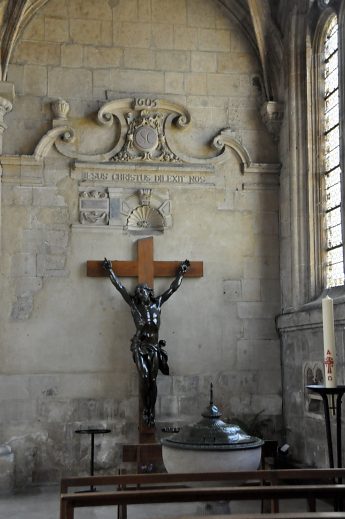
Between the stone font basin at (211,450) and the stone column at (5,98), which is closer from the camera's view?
the stone font basin at (211,450)

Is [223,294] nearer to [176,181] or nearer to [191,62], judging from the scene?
[176,181]

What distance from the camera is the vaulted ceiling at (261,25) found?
29.2 feet

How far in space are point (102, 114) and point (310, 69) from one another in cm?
249

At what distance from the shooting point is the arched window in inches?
324

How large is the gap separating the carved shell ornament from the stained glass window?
1.95 m

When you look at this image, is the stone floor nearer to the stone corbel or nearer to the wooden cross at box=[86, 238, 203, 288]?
the wooden cross at box=[86, 238, 203, 288]

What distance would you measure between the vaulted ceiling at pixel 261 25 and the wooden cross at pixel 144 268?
7.84 feet

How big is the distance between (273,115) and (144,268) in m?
2.46

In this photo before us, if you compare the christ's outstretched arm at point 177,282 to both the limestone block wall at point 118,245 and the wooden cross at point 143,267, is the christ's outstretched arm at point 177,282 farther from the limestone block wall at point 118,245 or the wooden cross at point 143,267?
the limestone block wall at point 118,245

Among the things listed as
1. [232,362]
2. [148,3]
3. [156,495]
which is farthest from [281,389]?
[156,495]

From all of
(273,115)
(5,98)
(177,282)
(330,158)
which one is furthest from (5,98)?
(330,158)

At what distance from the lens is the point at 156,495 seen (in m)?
3.35

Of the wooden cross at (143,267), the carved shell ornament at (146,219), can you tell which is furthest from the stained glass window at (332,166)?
the carved shell ornament at (146,219)

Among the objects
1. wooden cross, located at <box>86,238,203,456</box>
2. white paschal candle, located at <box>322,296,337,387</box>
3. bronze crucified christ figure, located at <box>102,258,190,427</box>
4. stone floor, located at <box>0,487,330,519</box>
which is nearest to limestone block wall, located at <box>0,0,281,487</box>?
wooden cross, located at <box>86,238,203,456</box>
